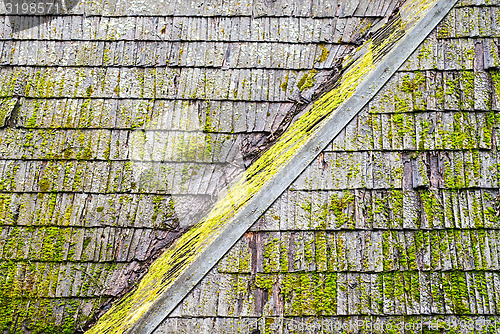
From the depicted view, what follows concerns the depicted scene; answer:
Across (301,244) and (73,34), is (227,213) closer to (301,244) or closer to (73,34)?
(301,244)

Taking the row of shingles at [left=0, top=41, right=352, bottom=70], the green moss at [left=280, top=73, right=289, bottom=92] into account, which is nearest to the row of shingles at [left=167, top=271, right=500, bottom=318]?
the green moss at [left=280, top=73, right=289, bottom=92]

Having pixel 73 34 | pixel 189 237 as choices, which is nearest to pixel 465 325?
pixel 189 237

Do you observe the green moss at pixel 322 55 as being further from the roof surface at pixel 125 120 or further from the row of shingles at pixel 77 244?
the row of shingles at pixel 77 244

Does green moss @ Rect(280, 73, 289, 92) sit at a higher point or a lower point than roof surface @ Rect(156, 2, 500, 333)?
higher

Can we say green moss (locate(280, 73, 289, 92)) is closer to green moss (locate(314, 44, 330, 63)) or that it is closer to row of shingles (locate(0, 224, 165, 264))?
green moss (locate(314, 44, 330, 63))

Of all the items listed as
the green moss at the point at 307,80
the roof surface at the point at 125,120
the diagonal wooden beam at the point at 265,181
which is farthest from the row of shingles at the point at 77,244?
the green moss at the point at 307,80

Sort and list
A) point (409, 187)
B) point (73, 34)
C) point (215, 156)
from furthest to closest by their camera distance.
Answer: point (73, 34), point (215, 156), point (409, 187)
